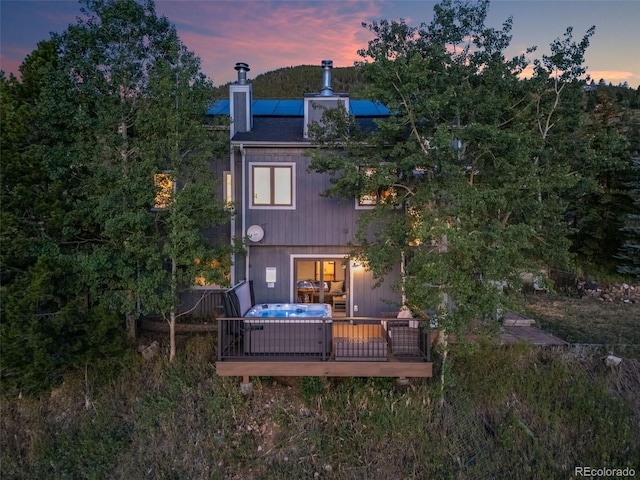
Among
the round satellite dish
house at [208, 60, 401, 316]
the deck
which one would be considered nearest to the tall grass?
the deck

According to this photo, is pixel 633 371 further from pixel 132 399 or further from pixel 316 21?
pixel 316 21

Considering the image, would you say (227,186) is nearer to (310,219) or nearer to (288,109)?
(310,219)

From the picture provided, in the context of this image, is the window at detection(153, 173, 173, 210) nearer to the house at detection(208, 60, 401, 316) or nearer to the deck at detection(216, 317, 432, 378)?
the house at detection(208, 60, 401, 316)

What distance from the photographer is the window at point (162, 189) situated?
7.23 metres

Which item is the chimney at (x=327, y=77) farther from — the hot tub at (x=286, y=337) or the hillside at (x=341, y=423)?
the hillside at (x=341, y=423)

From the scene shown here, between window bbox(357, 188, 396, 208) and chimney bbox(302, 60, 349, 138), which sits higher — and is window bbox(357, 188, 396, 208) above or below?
below

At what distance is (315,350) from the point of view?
6.32m

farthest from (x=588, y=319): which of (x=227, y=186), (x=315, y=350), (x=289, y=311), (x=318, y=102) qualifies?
(x=227, y=186)

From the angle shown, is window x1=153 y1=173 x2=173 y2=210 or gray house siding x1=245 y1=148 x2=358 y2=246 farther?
gray house siding x1=245 y1=148 x2=358 y2=246

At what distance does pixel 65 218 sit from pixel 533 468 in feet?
30.9

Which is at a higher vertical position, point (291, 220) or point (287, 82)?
point (287, 82)

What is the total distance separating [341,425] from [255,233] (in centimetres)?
479

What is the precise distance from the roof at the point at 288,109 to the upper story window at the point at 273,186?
2938mm

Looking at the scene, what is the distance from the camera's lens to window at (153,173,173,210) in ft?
23.7
